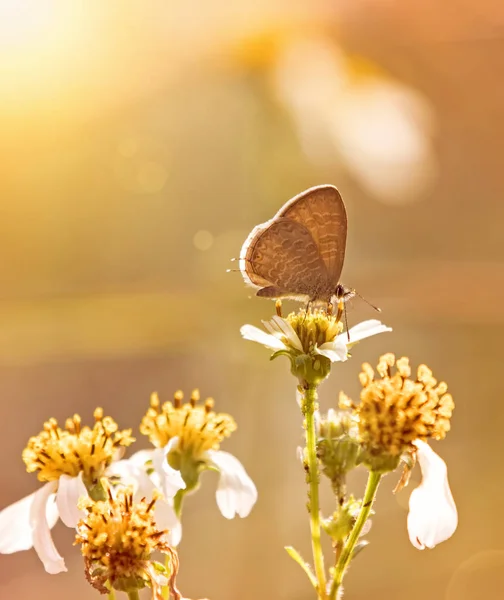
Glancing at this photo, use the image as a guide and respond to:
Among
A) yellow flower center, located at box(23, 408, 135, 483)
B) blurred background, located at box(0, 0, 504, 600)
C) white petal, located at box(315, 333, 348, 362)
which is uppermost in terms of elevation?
blurred background, located at box(0, 0, 504, 600)

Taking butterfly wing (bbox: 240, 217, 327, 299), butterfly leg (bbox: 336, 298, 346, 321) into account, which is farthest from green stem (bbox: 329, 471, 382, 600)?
butterfly wing (bbox: 240, 217, 327, 299)

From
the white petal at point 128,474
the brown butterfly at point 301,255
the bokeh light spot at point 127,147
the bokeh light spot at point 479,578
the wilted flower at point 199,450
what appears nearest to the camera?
→ the white petal at point 128,474

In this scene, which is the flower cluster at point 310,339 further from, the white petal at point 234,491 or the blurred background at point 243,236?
the blurred background at point 243,236

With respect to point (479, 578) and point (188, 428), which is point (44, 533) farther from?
point (479, 578)

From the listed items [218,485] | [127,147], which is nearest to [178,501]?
[218,485]

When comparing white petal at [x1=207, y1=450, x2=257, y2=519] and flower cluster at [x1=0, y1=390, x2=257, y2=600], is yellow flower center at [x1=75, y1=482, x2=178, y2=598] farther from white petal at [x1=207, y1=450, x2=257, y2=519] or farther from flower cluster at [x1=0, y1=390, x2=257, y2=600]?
white petal at [x1=207, y1=450, x2=257, y2=519]

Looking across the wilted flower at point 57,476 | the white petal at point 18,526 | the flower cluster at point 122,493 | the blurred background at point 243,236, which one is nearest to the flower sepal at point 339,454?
the flower cluster at point 122,493

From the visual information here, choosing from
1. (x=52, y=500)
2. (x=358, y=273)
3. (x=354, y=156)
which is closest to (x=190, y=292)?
(x=358, y=273)
